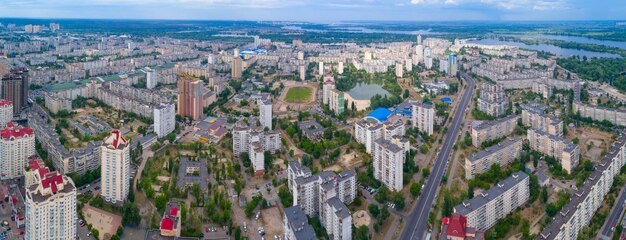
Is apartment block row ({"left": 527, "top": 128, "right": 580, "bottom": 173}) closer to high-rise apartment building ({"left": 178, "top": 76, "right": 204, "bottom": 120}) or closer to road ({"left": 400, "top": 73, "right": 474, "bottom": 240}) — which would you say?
road ({"left": 400, "top": 73, "right": 474, "bottom": 240})

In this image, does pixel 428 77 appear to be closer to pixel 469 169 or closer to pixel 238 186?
pixel 469 169

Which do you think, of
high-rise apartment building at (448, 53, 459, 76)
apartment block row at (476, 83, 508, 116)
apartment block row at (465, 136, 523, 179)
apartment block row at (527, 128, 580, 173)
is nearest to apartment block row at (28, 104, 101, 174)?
apartment block row at (465, 136, 523, 179)

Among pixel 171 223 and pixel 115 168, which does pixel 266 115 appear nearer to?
pixel 115 168

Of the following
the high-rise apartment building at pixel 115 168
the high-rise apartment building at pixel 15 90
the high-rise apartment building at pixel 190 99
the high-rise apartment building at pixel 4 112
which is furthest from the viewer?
the high-rise apartment building at pixel 15 90

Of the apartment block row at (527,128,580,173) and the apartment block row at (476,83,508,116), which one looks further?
the apartment block row at (476,83,508,116)

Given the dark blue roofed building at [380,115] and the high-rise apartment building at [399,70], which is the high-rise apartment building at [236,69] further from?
the dark blue roofed building at [380,115]

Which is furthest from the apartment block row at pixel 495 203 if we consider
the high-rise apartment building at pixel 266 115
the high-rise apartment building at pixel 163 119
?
the high-rise apartment building at pixel 163 119
